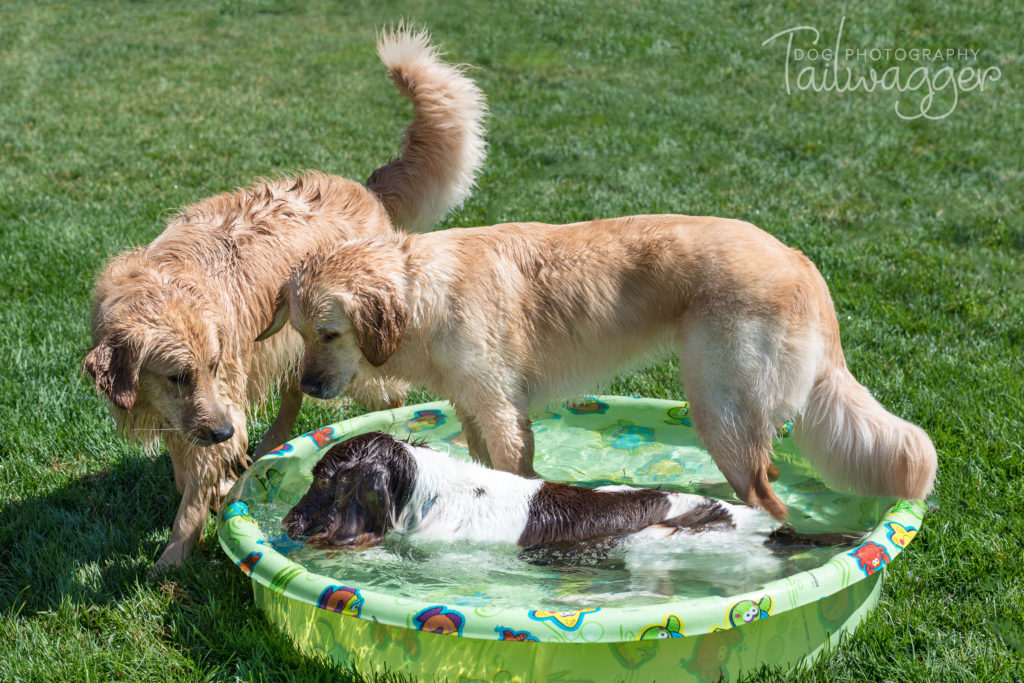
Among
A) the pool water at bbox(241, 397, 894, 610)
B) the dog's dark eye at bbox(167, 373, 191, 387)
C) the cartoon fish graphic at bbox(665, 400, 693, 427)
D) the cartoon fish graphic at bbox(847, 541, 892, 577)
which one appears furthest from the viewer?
the cartoon fish graphic at bbox(665, 400, 693, 427)

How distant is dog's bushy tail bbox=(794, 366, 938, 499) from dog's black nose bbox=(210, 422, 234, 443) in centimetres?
264

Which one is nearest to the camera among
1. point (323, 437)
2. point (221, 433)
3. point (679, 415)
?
point (221, 433)

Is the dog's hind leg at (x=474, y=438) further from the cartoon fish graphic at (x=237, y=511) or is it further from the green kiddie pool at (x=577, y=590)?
the cartoon fish graphic at (x=237, y=511)

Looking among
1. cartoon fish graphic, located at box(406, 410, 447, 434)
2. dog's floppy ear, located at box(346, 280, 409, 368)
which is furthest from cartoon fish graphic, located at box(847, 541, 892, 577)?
cartoon fish graphic, located at box(406, 410, 447, 434)

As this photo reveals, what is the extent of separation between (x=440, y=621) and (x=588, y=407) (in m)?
2.91

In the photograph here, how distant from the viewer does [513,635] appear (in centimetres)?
313

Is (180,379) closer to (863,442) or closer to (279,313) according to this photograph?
(279,313)

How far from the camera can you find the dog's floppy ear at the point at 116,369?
3.97 m

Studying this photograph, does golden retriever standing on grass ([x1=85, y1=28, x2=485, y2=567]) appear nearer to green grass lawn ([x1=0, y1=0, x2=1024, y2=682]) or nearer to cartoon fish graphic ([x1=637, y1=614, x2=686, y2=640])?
green grass lawn ([x1=0, y1=0, x2=1024, y2=682])

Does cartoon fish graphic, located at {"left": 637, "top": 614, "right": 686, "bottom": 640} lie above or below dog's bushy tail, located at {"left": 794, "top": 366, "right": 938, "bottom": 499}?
below

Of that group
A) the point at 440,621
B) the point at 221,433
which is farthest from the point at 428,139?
the point at 440,621

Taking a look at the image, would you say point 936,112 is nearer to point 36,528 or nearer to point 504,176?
point 504,176

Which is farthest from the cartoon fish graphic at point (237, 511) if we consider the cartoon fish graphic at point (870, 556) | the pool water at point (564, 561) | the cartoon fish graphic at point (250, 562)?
the cartoon fish graphic at point (870, 556)

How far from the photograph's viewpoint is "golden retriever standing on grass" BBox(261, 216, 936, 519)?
408cm
